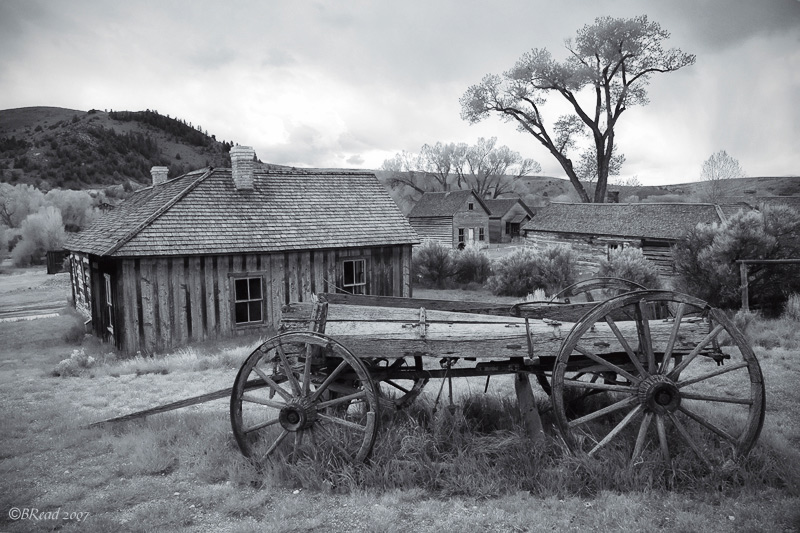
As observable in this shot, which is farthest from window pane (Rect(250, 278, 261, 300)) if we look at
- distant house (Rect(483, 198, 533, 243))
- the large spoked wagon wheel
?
distant house (Rect(483, 198, 533, 243))

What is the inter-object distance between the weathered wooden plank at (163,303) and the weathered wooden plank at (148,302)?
86mm

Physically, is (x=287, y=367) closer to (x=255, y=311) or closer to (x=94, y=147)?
(x=255, y=311)

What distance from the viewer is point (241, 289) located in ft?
41.8

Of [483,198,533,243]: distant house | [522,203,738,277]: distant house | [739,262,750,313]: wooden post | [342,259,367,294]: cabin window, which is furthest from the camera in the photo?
[483,198,533,243]: distant house

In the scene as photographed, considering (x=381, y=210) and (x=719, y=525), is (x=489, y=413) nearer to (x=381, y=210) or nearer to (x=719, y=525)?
(x=719, y=525)

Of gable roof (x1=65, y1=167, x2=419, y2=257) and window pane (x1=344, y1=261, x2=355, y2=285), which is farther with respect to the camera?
window pane (x1=344, y1=261, x2=355, y2=285)

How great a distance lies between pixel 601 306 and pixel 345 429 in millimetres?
2560

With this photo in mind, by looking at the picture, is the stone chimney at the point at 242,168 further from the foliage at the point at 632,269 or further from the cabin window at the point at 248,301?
the foliage at the point at 632,269

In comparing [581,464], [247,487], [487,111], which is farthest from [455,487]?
[487,111]

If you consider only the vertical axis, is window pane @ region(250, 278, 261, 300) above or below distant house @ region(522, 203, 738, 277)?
below

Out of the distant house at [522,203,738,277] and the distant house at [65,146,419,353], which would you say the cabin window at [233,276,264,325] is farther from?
the distant house at [522,203,738,277]

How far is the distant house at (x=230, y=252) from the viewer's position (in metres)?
11.4

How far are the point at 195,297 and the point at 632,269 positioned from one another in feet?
42.0

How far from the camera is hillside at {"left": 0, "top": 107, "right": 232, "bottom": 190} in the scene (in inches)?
2213
